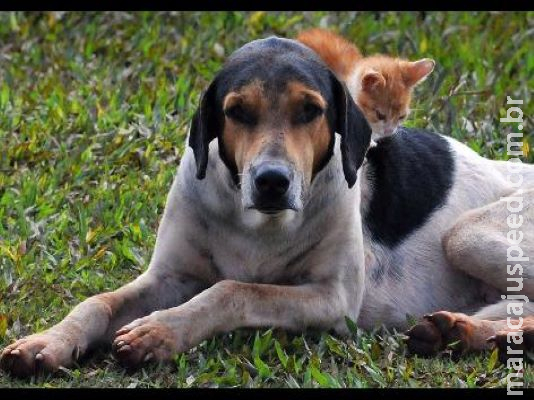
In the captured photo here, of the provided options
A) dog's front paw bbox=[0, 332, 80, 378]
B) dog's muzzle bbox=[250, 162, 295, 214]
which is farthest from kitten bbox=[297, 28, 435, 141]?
dog's front paw bbox=[0, 332, 80, 378]

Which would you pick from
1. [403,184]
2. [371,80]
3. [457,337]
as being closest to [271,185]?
[457,337]

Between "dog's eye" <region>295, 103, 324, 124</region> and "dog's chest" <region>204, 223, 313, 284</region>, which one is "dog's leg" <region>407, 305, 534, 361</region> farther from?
"dog's eye" <region>295, 103, 324, 124</region>

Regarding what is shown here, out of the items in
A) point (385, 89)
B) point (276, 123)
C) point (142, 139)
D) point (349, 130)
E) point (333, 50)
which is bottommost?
point (142, 139)

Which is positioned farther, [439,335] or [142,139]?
[142,139]

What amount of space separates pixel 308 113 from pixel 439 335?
3.59 feet

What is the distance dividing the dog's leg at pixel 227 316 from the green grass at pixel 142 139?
0.08 meters

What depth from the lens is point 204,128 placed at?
6750mm

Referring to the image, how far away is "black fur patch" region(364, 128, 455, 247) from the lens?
7562mm

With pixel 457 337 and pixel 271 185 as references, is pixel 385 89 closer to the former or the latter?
pixel 457 337

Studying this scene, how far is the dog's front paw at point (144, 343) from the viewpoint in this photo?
20.8 feet

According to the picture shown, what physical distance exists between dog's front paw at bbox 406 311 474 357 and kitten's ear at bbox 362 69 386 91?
1891 millimetres

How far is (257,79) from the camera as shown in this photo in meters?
6.60

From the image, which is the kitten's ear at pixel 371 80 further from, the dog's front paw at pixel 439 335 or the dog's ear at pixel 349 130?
the dog's front paw at pixel 439 335

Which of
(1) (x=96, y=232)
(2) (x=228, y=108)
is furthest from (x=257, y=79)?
(1) (x=96, y=232)
